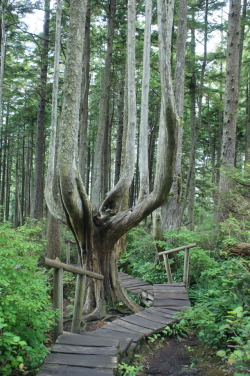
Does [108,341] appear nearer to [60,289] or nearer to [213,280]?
[60,289]

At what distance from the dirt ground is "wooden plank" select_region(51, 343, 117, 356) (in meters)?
0.73

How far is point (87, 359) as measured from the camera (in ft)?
13.0

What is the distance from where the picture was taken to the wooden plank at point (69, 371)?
354 cm

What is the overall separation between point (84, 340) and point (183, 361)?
1.68 meters

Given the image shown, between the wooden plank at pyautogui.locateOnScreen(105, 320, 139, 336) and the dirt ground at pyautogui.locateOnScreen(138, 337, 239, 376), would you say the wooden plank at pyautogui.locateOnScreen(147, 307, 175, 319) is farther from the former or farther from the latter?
the wooden plank at pyautogui.locateOnScreen(105, 320, 139, 336)

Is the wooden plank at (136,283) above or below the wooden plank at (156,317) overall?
below

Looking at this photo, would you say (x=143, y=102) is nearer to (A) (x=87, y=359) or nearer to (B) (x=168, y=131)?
(B) (x=168, y=131)

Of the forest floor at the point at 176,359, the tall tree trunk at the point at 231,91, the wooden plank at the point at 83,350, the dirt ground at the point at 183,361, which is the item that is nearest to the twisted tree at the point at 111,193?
the forest floor at the point at 176,359

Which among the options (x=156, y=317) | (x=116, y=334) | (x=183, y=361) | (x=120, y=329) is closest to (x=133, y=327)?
(x=120, y=329)

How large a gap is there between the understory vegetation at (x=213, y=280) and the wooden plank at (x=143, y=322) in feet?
1.76

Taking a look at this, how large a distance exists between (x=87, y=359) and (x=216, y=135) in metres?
23.9

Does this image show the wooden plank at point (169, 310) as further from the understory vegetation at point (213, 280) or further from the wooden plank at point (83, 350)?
the wooden plank at point (83, 350)

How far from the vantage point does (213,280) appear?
7430 millimetres

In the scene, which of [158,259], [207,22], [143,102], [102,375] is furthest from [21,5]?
[102,375]
